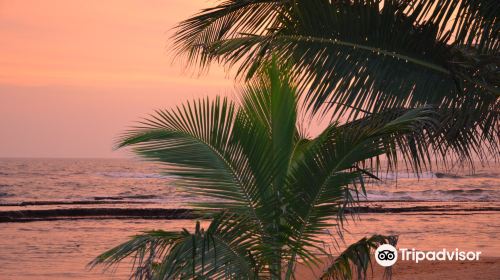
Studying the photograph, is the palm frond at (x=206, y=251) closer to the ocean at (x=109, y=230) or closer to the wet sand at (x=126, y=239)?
the ocean at (x=109, y=230)

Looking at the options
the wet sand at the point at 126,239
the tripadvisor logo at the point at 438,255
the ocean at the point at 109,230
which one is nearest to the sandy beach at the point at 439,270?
the wet sand at the point at 126,239

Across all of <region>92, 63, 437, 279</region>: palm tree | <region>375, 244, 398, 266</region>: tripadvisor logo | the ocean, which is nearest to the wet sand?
the ocean

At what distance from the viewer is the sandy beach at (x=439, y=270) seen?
13133 millimetres

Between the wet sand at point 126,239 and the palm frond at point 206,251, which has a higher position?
the wet sand at point 126,239

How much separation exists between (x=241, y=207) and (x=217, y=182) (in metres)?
0.25

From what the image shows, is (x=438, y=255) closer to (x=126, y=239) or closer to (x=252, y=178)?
(x=126, y=239)

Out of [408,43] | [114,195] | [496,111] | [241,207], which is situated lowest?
[241,207]

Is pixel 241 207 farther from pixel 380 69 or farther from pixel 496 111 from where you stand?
pixel 496 111

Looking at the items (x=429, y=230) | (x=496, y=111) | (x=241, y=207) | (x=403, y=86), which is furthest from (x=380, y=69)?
(x=429, y=230)

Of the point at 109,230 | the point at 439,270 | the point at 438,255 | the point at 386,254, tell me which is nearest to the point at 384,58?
the point at 386,254

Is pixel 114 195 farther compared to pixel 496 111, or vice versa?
pixel 114 195

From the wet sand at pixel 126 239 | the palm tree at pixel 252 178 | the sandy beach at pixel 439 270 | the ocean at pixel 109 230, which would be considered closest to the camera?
the palm tree at pixel 252 178

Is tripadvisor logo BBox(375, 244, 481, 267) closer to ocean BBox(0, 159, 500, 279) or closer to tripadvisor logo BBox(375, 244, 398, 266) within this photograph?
ocean BBox(0, 159, 500, 279)

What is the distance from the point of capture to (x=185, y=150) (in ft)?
19.7
